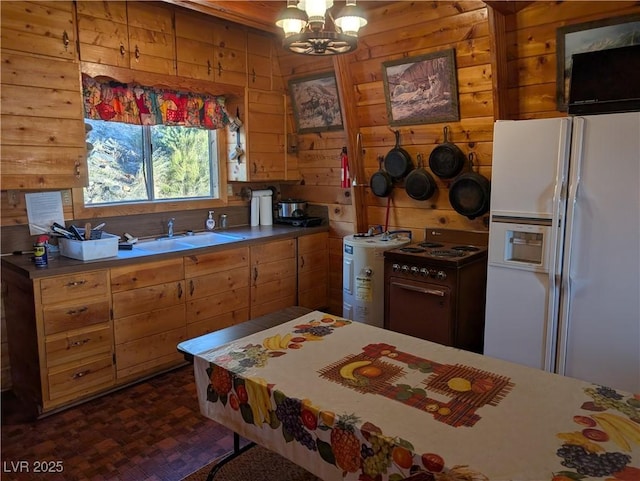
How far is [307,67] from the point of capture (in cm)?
405

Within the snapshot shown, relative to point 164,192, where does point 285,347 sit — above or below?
below

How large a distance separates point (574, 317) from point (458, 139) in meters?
1.45

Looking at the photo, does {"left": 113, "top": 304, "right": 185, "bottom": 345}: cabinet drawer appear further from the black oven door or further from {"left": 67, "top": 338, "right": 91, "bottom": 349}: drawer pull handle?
the black oven door

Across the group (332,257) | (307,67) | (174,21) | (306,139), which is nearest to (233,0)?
(174,21)

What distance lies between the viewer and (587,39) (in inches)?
104

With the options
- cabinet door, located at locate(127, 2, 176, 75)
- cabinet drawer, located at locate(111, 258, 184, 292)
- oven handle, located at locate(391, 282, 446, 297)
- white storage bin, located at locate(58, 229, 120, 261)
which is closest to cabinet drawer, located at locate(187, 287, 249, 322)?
cabinet drawer, located at locate(111, 258, 184, 292)

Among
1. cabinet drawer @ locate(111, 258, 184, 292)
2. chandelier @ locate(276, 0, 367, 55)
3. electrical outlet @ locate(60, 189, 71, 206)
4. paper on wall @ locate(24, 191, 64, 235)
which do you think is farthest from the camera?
electrical outlet @ locate(60, 189, 71, 206)

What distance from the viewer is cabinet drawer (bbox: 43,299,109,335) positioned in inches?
105

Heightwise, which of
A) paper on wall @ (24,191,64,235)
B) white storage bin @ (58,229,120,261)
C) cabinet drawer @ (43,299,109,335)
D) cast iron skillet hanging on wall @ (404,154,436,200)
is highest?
cast iron skillet hanging on wall @ (404,154,436,200)

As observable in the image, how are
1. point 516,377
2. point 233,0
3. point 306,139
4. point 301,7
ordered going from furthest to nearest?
1. point 306,139
2. point 233,0
3. point 301,7
4. point 516,377

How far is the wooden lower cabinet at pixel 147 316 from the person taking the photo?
2.97 meters

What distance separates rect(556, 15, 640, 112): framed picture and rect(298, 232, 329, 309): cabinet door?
221cm

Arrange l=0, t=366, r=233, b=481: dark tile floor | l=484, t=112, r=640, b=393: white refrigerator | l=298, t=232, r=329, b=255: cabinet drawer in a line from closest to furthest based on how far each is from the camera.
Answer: l=0, t=366, r=233, b=481: dark tile floor
l=484, t=112, r=640, b=393: white refrigerator
l=298, t=232, r=329, b=255: cabinet drawer

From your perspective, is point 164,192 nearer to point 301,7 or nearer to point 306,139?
point 306,139
